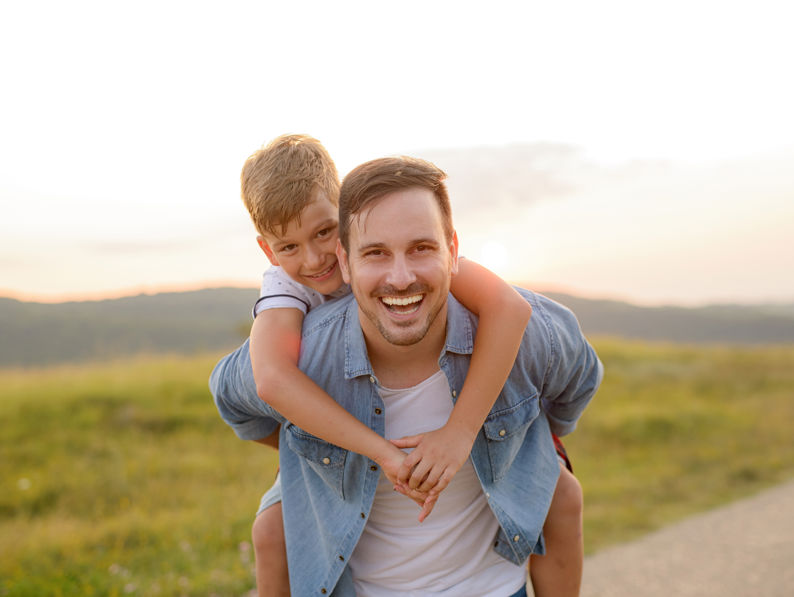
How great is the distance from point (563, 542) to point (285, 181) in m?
1.77

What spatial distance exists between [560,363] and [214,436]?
24.7 feet

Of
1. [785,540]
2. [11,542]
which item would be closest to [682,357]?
[785,540]

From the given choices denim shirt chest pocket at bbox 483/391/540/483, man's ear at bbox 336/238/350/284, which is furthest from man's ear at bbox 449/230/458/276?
denim shirt chest pocket at bbox 483/391/540/483

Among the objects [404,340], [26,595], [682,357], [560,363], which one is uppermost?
[404,340]

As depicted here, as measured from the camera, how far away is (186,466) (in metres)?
8.05

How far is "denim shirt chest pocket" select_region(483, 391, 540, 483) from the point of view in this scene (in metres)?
2.47

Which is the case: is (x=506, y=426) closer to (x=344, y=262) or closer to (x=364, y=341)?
(x=364, y=341)

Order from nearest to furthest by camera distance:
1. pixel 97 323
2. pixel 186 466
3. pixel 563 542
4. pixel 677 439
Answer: pixel 563 542, pixel 186 466, pixel 677 439, pixel 97 323

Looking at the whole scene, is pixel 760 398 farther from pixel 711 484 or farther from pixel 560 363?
pixel 560 363

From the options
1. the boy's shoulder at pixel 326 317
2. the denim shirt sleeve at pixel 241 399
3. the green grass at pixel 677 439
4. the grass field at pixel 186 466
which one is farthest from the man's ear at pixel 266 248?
the green grass at pixel 677 439

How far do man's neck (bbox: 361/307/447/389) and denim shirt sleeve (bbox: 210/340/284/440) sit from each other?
0.40 metres

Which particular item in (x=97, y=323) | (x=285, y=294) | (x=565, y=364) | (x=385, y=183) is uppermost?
(x=385, y=183)

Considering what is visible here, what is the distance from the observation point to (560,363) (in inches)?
99.5

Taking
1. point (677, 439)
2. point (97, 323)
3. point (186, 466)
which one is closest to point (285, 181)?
point (186, 466)
